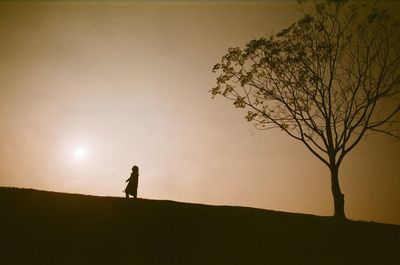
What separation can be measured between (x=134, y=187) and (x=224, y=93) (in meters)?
9.45

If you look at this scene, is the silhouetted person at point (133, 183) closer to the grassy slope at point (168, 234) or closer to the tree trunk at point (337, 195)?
the grassy slope at point (168, 234)

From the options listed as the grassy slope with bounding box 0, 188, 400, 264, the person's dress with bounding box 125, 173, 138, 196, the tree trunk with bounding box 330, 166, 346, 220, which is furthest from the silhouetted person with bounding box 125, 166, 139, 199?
the tree trunk with bounding box 330, 166, 346, 220

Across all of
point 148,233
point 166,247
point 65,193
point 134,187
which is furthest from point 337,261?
point 65,193

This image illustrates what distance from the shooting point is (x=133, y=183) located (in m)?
23.0

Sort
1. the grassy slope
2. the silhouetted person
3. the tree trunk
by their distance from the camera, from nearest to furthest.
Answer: the grassy slope
the silhouetted person
the tree trunk

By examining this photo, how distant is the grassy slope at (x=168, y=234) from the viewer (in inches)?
542

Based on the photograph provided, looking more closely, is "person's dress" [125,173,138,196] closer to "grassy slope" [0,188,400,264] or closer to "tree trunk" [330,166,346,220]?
"grassy slope" [0,188,400,264]

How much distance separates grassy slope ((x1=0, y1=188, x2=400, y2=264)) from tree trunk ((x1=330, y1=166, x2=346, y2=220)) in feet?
9.08

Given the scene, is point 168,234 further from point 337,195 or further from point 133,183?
point 337,195

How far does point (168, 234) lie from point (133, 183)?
7581mm

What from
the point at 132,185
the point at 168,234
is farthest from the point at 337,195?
the point at 132,185

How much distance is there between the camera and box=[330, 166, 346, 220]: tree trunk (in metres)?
23.2

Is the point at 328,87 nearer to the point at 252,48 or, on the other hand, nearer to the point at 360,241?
the point at 252,48

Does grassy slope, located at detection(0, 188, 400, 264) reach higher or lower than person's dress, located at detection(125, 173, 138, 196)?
lower
